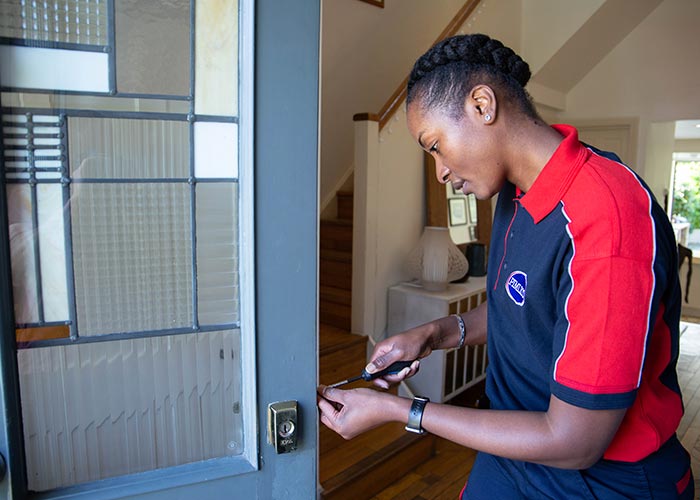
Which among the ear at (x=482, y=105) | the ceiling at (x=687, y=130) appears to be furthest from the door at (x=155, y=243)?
the ceiling at (x=687, y=130)

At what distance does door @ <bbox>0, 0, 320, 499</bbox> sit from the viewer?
0.82m

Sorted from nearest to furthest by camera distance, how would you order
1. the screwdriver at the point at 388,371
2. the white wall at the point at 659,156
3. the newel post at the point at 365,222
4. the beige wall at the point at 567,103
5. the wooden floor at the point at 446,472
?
the screwdriver at the point at 388,371 → the wooden floor at the point at 446,472 → the newel post at the point at 365,222 → the beige wall at the point at 567,103 → the white wall at the point at 659,156

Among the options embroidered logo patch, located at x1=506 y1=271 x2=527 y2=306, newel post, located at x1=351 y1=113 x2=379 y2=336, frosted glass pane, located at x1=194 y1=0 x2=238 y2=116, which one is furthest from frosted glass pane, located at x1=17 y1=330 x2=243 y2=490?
newel post, located at x1=351 y1=113 x2=379 y2=336

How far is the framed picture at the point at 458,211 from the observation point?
3.94 metres

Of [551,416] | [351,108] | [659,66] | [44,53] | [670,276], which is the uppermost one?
[659,66]

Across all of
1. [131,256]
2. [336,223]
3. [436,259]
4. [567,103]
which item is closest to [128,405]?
[131,256]

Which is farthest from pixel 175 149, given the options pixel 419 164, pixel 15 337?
pixel 419 164

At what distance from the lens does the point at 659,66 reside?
198 inches

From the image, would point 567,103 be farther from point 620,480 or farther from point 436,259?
point 620,480

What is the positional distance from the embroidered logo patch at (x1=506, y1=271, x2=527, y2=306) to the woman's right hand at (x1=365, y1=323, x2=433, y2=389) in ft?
0.89

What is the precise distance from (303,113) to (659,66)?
5231mm

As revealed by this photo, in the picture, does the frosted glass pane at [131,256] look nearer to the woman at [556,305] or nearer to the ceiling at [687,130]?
the woman at [556,305]

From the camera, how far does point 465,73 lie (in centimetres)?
92

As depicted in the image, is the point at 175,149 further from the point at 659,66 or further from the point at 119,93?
the point at 659,66
